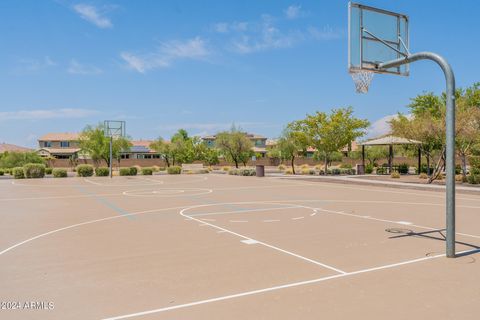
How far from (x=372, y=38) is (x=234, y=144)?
1523 inches

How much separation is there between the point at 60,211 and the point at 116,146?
37.7m

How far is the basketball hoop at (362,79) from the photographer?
10.4m

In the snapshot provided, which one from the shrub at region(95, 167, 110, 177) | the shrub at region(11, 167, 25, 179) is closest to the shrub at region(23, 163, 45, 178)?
the shrub at region(11, 167, 25, 179)

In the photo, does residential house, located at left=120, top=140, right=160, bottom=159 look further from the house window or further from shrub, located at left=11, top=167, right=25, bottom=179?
shrub, located at left=11, top=167, right=25, bottom=179

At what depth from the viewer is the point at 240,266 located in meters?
7.04

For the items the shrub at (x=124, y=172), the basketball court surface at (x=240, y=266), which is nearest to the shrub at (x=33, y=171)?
the shrub at (x=124, y=172)

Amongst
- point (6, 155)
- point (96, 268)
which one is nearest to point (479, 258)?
point (96, 268)

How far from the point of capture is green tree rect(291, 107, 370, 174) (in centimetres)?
3681

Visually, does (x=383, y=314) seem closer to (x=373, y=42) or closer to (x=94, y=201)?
(x=373, y=42)

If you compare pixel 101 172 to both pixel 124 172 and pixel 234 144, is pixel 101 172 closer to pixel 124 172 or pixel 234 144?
pixel 124 172

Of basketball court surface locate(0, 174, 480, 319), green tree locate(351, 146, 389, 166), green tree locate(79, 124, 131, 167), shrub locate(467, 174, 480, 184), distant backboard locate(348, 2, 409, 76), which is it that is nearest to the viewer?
basketball court surface locate(0, 174, 480, 319)

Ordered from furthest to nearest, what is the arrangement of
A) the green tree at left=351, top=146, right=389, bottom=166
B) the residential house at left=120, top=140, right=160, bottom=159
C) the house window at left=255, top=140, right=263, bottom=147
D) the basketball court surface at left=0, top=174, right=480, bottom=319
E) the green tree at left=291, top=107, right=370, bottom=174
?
the house window at left=255, top=140, right=263, bottom=147, the residential house at left=120, top=140, right=160, bottom=159, the green tree at left=351, top=146, right=389, bottom=166, the green tree at left=291, top=107, right=370, bottom=174, the basketball court surface at left=0, top=174, right=480, bottom=319

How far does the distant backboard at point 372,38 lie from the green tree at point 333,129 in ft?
85.0

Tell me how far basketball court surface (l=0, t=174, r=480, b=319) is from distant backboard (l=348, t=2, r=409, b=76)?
4366 millimetres
